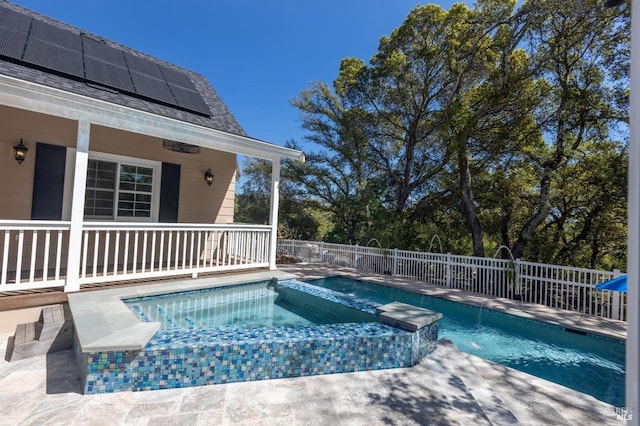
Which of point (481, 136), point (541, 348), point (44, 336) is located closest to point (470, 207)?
point (481, 136)

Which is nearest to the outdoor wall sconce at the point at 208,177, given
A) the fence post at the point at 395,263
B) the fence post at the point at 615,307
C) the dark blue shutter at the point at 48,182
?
the dark blue shutter at the point at 48,182

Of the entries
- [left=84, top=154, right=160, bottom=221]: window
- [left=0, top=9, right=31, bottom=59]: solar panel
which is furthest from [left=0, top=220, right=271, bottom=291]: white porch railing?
[left=0, top=9, right=31, bottom=59]: solar panel

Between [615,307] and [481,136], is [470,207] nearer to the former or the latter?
[481,136]

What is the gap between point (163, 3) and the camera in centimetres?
896

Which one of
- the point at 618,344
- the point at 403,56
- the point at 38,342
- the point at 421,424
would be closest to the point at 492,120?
the point at 403,56

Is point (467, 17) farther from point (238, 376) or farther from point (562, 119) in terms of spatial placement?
point (238, 376)

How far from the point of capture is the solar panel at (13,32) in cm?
500

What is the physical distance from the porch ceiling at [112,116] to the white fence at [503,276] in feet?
18.8

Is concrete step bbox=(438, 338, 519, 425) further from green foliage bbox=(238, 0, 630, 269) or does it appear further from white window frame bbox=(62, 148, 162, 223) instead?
green foliage bbox=(238, 0, 630, 269)

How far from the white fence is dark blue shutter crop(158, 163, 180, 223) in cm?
641

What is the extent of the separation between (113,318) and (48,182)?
12.6 ft

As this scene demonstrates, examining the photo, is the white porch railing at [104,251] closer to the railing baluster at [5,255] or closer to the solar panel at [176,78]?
the railing baluster at [5,255]

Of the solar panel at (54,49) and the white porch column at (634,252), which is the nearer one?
the white porch column at (634,252)

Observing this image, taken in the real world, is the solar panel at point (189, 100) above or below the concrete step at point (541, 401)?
above
